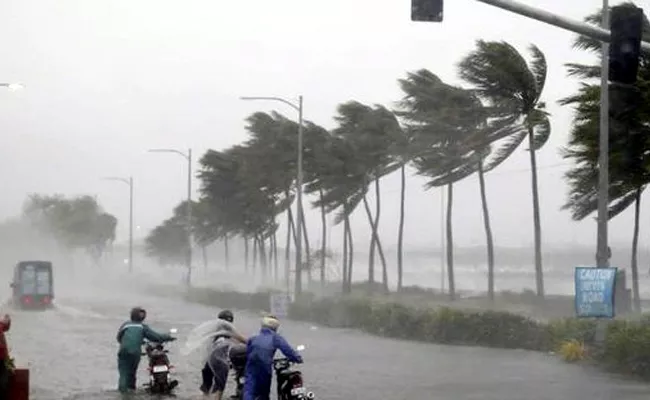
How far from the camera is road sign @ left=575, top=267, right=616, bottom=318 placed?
24.5 meters

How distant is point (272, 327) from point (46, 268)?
5001 cm

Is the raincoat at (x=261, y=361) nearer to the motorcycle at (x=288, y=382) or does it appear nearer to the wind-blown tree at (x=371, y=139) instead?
the motorcycle at (x=288, y=382)

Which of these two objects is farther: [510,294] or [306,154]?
[306,154]

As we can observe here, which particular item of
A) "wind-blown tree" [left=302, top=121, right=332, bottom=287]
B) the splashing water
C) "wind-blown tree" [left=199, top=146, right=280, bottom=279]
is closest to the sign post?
the splashing water

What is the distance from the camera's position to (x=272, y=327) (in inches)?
581

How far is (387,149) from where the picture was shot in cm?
A: 5100

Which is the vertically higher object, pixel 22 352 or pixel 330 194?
pixel 330 194

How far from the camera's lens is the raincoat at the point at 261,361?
48.1 feet

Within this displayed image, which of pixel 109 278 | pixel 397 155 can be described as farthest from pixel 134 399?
pixel 109 278

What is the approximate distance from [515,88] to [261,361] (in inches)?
976

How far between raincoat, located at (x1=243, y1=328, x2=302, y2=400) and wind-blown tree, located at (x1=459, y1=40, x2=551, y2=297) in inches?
943

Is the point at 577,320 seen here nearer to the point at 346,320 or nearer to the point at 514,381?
the point at 514,381

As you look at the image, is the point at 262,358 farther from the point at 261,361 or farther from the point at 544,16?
the point at 544,16

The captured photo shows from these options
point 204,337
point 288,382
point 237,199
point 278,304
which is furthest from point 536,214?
point 237,199
